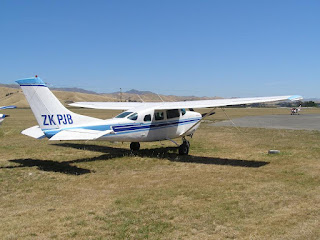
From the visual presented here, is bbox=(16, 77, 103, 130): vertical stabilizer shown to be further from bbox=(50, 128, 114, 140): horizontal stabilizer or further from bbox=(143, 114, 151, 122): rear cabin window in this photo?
bbox=(143, 114, 151, 122): rear cabin window

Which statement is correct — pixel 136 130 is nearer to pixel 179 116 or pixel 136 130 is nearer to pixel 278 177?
pixel 179 116

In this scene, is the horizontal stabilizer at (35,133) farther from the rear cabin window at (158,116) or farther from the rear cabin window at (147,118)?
the rear cabin window at (158,116)

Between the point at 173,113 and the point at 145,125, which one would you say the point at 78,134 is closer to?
the point at 145,125

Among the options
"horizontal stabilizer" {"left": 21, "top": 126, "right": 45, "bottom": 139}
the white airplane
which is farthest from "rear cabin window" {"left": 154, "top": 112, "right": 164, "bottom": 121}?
"horizontal stabilizer" {"left": 21, "top": 126, "right": 45, "bottom": 139}

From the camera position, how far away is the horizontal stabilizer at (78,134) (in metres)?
9.58

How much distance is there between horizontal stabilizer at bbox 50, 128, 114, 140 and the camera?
9.58m

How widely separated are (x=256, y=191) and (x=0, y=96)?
219 metres

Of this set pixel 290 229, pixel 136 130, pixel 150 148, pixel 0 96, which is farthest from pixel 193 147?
pixel 0 96

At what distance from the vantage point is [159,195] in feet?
24.8

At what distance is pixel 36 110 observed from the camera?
10.5 m

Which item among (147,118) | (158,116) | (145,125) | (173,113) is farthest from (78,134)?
(173,113)

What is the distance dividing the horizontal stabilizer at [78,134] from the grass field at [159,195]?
1.19 m

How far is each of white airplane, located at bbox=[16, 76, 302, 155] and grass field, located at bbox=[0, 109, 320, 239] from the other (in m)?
1.02

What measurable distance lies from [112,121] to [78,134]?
2.06 meters
